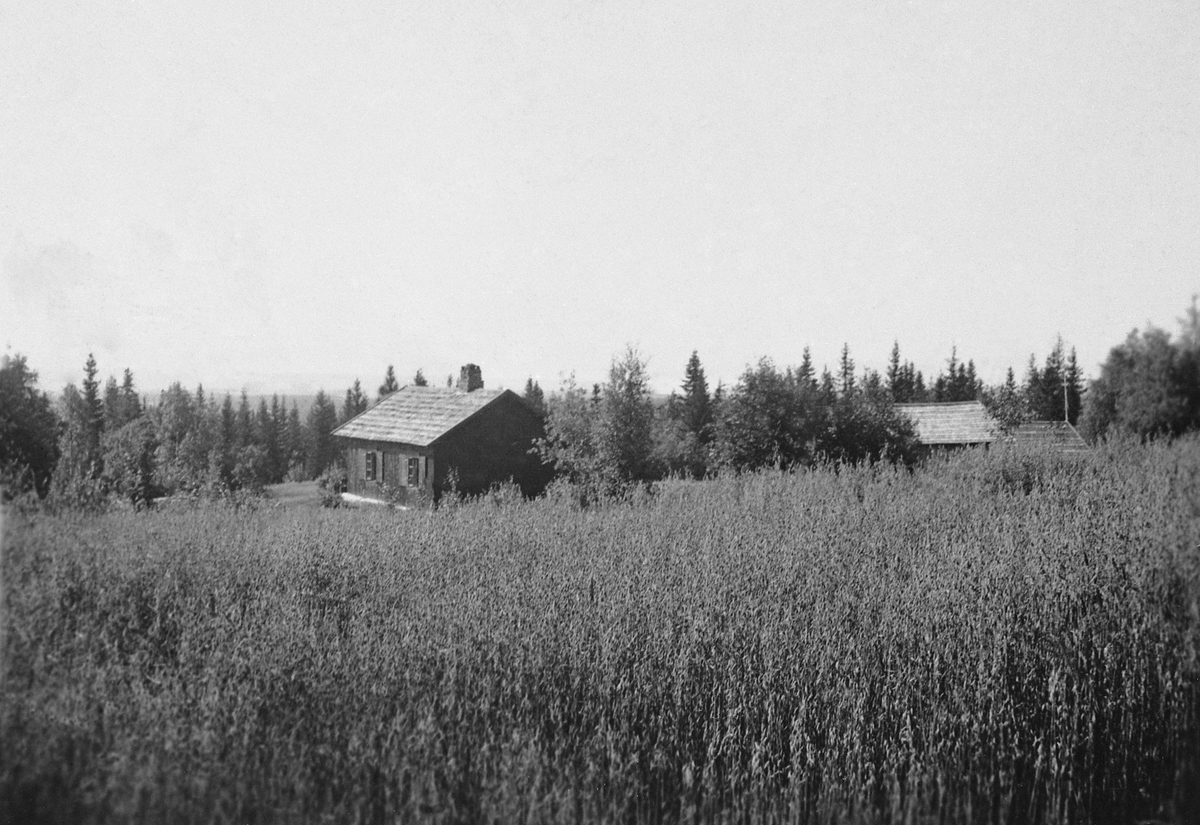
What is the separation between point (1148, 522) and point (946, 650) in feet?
12.0

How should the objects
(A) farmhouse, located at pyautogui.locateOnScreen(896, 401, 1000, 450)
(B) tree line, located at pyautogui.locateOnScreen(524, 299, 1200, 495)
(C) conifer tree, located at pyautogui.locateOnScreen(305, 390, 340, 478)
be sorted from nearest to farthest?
1. (B) tree line, located at pyautogui.locateOnScreen(524, 299, 1200, 495)
2. (A) farmhouse, located at pyautogui.locateOnScreen(896, 401, 1000, 450)
3. (C) conifer tree, located at pyautogui.locateOnScreen(305, 390, 340, 478)

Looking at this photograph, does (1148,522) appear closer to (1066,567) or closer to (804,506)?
(1066,567)

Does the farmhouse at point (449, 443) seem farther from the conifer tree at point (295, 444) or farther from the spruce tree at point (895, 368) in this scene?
the spruce tree at point (895, 368)

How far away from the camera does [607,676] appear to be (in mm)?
3969

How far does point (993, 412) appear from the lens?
3047 centimetres

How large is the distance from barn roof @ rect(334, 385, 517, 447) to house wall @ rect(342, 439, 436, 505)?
18.7 inches

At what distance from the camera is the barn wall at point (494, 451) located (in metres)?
29.0

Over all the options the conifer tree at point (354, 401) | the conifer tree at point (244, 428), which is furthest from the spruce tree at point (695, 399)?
the conifer tree at point (354, 401)

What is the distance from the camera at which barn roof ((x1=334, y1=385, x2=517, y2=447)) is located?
97.5ft

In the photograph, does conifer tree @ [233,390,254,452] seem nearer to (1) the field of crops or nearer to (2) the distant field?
(2) the distant field

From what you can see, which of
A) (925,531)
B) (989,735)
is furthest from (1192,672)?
(925,531)

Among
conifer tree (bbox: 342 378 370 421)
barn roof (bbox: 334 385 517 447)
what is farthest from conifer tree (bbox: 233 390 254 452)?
barn roof (bbox: 334 385 517 447)

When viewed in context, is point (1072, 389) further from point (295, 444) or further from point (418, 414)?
point (295, 444)

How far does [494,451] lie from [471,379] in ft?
13.6
